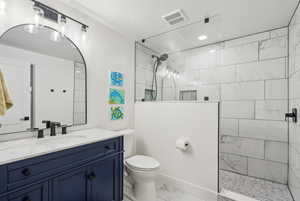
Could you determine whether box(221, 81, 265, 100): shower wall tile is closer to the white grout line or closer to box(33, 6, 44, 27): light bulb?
the white grout line

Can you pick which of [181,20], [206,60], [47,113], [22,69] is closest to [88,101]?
[47,113]

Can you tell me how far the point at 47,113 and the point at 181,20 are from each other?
200cm

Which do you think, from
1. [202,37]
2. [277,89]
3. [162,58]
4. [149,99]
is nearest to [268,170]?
[277,89]

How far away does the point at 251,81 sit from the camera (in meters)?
2.26

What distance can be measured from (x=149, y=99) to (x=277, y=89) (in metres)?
1.92

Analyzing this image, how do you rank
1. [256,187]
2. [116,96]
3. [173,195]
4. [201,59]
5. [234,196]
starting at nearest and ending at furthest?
[234,196] → [173,195] → [256,187] → [116,96] → [201,59]

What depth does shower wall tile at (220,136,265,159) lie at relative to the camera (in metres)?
2.20

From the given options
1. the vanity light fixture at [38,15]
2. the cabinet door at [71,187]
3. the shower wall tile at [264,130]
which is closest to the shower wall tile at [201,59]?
the shower wall tile at [264,130]

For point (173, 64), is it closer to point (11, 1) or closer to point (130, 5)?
point (130, 5)

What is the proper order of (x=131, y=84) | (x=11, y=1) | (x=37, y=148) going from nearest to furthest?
(x=37, y=148)
(x=11, y=1)
(x=131, y=84)

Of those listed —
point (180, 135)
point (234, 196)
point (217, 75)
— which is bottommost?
point (234, 196)

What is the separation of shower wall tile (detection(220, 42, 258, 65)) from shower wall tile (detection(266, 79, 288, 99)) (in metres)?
0.45

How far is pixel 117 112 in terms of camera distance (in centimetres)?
219

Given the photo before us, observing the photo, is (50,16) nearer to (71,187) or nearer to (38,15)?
(38,15)
